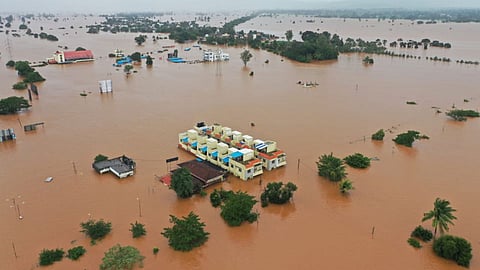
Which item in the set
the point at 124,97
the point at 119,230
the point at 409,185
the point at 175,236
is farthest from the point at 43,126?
the point at 409,185

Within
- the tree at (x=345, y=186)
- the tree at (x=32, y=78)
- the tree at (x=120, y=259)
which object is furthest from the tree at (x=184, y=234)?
the tree at (x=32, y=78)

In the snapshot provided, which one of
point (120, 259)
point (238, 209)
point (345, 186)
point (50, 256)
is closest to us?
point (120, 259)

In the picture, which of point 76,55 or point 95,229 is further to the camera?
point 76,55

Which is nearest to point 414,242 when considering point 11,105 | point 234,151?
point 234,151

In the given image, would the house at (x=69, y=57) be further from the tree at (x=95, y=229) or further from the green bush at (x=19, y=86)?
the tree at (x=95, y=229)

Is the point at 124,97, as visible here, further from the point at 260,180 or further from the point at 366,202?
the point at 366,202

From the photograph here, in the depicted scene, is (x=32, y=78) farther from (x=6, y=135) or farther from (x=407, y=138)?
(x=407, y=138)

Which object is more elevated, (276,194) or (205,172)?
(205,172)
